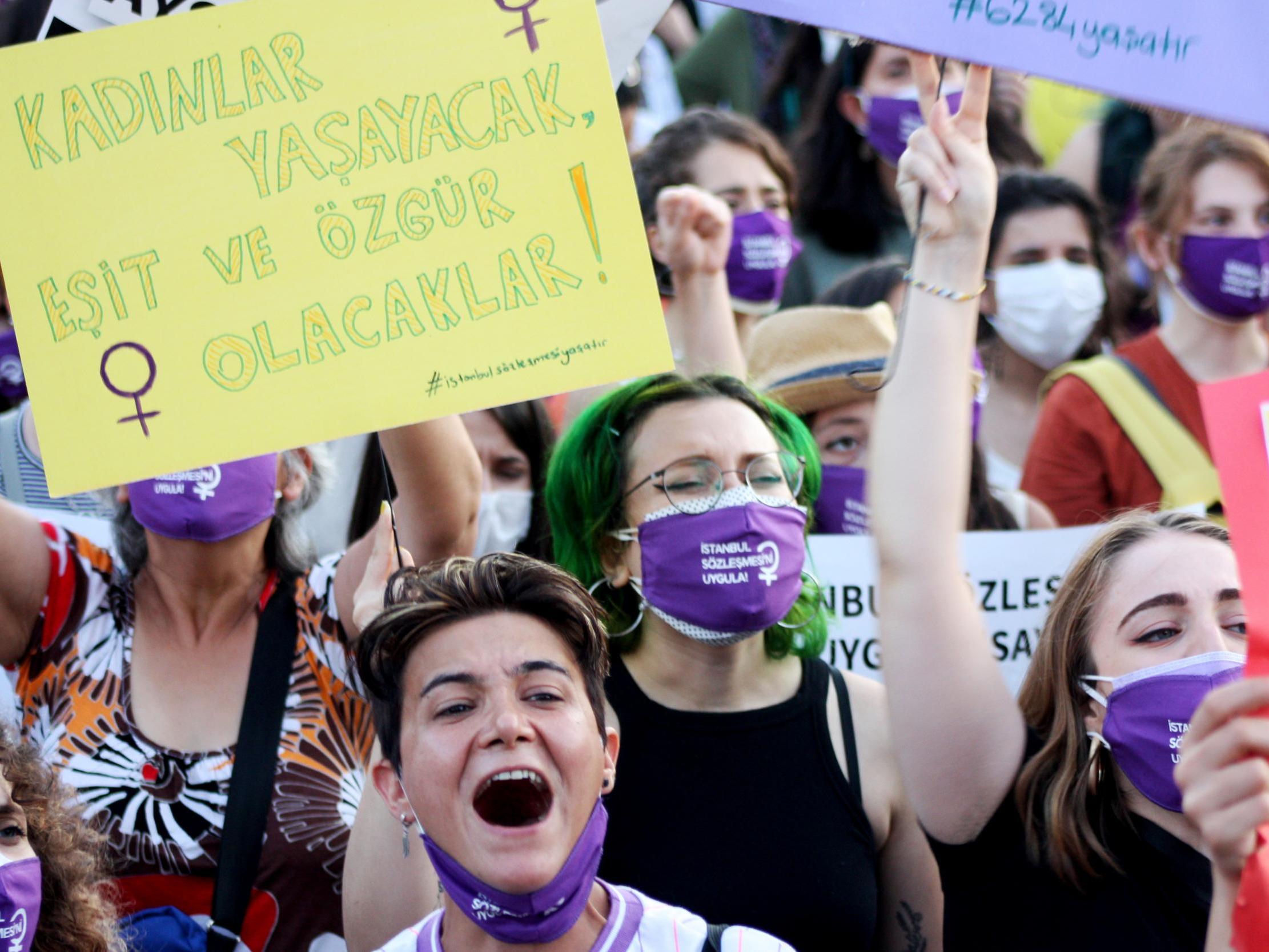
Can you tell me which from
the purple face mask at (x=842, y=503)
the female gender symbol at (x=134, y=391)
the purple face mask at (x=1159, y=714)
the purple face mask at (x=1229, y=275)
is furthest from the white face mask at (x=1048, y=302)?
the female gender symbol at (x=134, y=391)

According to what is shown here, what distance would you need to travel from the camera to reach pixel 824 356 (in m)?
4.19

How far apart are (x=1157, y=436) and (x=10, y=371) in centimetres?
342

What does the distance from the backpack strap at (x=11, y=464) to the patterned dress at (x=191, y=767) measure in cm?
70

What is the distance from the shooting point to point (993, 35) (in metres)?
2.28

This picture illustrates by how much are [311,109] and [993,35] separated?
1055mm

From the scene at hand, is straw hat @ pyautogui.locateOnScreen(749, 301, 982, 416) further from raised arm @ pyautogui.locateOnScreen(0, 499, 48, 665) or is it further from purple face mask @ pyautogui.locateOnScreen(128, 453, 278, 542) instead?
raised arm @ pyautogui.locateOnScreen(0, 499, 48, 665)

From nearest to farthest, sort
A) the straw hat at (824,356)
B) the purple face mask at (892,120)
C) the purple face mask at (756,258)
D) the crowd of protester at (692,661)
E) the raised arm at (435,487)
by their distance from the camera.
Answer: the crowd of protester at (692,661) < the raised arm at (435,487) < the straw hat at (824,356) < the purple face mask at (756,258) < the purple face mask at (892,120)

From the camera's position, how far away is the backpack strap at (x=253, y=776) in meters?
2.93

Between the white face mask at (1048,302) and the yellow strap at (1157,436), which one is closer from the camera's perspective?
the yellow strap at (1157,436)

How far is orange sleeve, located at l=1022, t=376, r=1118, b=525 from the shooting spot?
13.9 feet

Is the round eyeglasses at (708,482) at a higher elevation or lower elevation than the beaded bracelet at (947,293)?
lower

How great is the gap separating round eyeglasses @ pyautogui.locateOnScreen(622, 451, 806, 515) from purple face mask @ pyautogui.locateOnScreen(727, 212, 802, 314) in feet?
4.96

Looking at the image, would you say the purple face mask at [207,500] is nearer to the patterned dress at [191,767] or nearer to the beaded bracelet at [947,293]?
the patterned dress at [191,767]

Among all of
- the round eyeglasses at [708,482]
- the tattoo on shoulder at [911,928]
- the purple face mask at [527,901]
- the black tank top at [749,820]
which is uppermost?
the round eyeglasses at [708,482]
